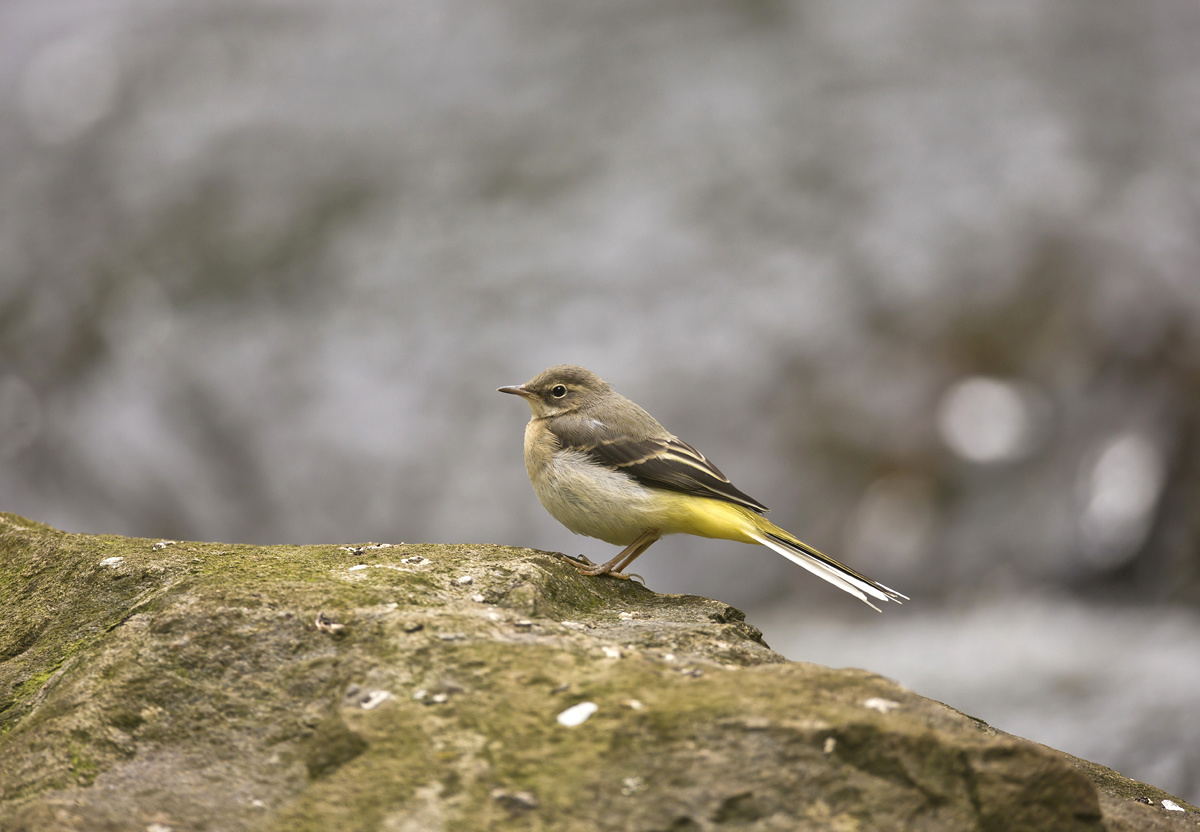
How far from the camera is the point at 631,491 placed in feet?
17.2

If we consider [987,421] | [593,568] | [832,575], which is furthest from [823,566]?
[987,421]

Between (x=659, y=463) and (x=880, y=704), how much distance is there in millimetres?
2624

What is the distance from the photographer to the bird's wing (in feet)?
17.2

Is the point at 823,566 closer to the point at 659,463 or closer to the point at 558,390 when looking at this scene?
the point at 659,463

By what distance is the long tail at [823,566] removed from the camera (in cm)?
471

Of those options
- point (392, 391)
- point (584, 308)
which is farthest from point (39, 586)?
point (584, 308)

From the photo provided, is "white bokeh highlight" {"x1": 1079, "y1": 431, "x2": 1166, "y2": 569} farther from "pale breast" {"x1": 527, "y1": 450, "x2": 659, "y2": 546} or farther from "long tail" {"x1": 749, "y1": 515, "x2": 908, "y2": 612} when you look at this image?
"pale breast" {"x1": 527, "y1": 450, "x2": 659, "y2": 546}

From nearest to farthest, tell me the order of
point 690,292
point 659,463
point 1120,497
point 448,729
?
point 448,729 → point 659,463 → point 1120,497 → point 690,292

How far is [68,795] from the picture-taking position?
2703 mm

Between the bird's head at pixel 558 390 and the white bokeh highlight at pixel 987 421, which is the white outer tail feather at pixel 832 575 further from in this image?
the white bokeh highlight at pixel 987 421

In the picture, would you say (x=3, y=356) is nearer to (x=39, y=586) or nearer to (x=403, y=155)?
(x=403, y=155)

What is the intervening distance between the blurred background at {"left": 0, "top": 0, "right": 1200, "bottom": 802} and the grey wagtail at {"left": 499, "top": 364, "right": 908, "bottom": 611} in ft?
16.0

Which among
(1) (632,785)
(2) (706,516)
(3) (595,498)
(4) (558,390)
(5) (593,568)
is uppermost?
(4) (558,390)

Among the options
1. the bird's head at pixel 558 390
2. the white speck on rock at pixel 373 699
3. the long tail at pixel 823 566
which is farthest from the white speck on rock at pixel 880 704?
the bird's head at pixel 558 390
